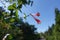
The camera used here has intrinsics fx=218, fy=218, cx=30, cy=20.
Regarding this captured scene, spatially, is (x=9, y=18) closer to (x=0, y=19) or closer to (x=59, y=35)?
(x=0, y=19)

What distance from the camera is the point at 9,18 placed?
113 inches

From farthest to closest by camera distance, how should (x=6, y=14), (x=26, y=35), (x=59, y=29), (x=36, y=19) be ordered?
(x=26, y=35) < (x=59, y=29) < (x=6, y=14) < (x=36, y=19)

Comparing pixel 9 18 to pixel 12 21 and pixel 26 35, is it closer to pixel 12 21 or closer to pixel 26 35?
Result: pixel 12 21

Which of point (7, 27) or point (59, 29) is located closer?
point (7, 27)

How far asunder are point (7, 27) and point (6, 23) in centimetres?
7

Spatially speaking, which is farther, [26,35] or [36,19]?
[26,35]

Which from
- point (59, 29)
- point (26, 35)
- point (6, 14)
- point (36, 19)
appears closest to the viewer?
point (36, 19)

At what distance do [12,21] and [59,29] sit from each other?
70.9ft

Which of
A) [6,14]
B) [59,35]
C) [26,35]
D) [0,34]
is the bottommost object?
[0,34]

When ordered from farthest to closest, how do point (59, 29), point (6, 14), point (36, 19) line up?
point (59, 29), point (6, 14), point (36, 19)

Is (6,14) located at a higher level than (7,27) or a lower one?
higher

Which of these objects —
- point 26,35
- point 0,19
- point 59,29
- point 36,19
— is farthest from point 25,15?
point 26,35

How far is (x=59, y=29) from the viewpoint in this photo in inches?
949

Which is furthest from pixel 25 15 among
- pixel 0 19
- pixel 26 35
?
pixel 26 35
